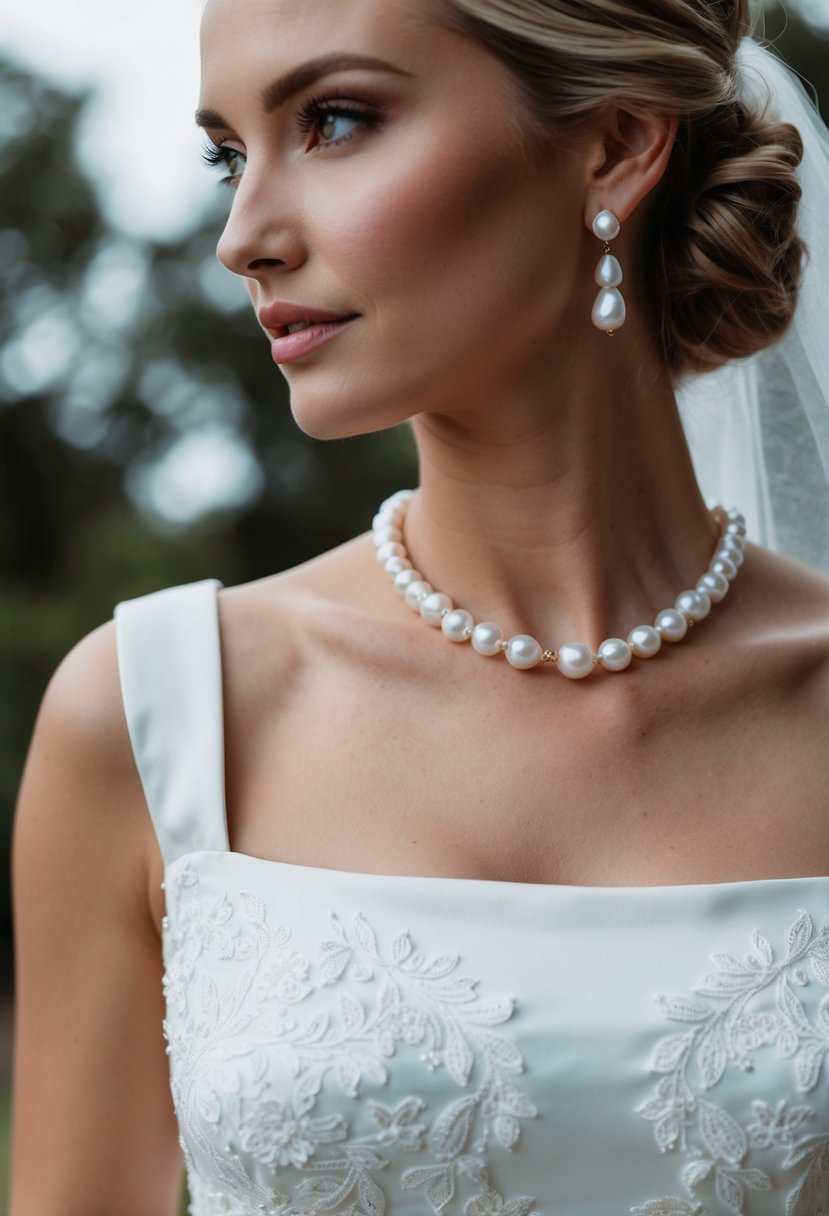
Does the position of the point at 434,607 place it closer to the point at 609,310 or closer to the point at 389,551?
the point at 389,551

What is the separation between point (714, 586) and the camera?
2270mm

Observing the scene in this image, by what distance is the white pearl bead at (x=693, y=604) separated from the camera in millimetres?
2229

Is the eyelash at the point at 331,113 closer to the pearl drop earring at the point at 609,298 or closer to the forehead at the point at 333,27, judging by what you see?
the forehead at the point at 333,27

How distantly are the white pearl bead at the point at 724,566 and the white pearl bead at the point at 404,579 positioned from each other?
1.61 ft

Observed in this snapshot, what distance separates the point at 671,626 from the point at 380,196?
82 cm

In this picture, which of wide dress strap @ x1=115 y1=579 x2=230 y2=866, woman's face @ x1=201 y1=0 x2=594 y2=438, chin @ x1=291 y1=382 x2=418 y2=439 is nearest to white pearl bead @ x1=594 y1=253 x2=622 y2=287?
woman's face @ x1=201 y1=0 x2=594 y2=438

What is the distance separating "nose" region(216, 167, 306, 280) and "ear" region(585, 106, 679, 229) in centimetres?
45

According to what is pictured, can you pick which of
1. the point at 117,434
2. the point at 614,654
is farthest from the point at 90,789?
the point at 117,434

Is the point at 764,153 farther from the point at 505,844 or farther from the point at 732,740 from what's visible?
the point at 505,844

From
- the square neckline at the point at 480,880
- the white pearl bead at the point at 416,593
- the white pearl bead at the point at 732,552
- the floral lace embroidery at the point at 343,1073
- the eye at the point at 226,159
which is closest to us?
the floral lace embroidery at the point at 343,1073

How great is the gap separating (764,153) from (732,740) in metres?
0.92

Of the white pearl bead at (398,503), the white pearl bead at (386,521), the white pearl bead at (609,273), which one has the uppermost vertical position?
the white pearl bead at (609,273)

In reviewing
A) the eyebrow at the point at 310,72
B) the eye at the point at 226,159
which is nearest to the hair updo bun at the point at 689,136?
the eyebrow at the point at 310,72

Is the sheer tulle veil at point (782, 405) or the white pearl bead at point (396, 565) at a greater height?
the sheer tulle veil at point (782, 405)
